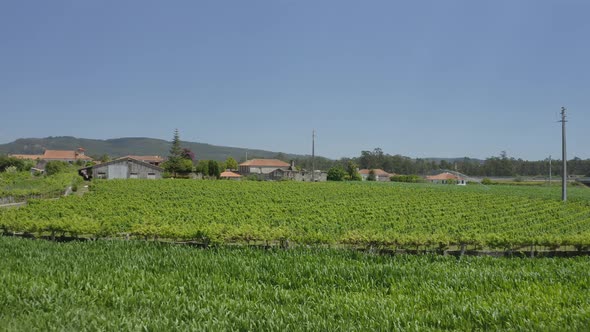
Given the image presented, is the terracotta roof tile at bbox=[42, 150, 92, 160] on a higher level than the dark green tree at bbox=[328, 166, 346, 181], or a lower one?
higher

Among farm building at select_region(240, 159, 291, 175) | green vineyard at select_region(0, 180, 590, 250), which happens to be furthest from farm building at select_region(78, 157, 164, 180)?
farm building at select_region(240, 159, 291, 175)

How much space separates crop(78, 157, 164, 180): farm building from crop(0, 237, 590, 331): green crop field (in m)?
61.6

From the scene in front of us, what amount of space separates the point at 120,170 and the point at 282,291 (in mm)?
69223

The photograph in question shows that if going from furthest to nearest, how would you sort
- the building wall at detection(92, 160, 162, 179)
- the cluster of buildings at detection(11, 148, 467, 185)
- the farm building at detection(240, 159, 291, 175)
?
the farm building at detection(240, 159, 291, 175) → the cluster of buildings at detection(11, 148, 467, 185) → the building wall at detection(92, 160, 162, 179)

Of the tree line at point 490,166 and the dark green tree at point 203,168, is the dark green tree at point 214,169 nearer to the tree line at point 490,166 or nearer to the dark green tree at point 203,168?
the dark green tree at point 203,168

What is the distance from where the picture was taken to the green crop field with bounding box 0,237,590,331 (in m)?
6.77

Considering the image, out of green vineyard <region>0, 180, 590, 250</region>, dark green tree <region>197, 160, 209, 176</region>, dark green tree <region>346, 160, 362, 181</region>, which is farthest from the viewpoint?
dark green tree <region>346, 160, 362, 181</region>

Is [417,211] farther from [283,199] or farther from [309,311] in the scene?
[309,311]

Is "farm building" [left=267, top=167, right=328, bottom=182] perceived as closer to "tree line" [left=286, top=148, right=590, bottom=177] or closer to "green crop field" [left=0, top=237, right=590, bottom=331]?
"tree line" [left=286, top=148, right=590, bottom=177]

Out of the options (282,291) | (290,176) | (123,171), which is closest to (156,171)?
(123,171)

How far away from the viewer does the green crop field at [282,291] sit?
677 centimetres

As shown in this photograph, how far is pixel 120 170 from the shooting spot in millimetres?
71688

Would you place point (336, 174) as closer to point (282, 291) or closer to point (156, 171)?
point (156, 171)

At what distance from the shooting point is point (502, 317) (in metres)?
7.09
